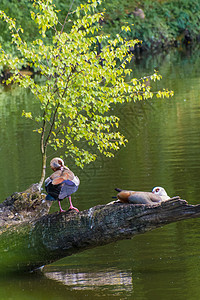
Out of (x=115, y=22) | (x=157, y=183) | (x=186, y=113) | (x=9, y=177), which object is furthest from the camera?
(x=115, y=22)

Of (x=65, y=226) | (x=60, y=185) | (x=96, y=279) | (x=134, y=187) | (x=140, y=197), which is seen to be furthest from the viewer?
(x=134, y=187)

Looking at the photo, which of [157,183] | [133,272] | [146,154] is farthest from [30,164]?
[133,272]

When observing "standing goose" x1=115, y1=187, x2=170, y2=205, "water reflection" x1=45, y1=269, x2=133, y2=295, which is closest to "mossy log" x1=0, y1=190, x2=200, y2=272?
"standing goose" x1=115, y1=187, x2=170, y2=205

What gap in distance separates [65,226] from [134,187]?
6.09m

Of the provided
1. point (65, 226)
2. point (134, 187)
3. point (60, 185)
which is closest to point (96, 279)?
point (65, 226)

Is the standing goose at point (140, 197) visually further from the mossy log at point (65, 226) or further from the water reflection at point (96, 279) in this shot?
the water reflection at point (96, 279)

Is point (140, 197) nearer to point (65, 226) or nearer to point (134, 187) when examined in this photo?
point (65, 226)

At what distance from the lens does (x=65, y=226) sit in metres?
10.0

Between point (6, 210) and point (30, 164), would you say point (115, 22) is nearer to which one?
point (30, 164)

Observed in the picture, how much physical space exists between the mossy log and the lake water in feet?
1.79

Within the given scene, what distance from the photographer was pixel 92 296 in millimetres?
9859

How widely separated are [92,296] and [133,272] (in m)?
1.06

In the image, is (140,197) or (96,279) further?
(96,279)

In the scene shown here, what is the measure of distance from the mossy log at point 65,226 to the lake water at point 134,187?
Answer: 55 centimetres
